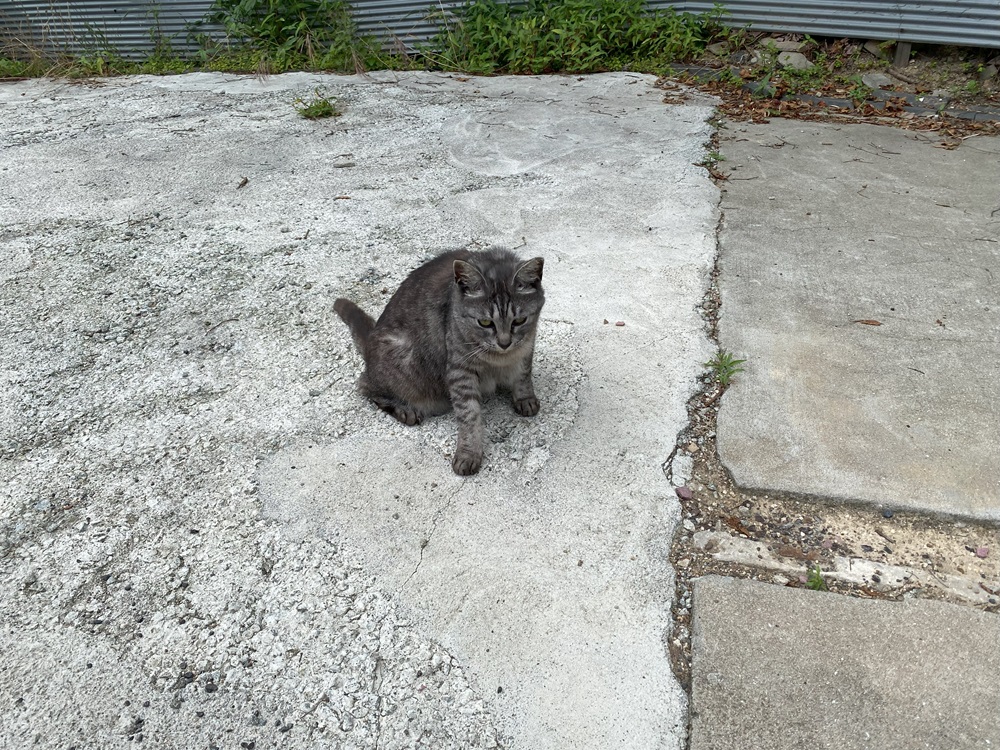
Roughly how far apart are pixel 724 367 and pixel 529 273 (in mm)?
1056

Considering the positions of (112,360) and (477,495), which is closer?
(477,495)

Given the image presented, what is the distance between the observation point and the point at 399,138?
A: 5836mm

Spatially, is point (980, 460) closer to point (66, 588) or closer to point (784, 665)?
point (784, 665)

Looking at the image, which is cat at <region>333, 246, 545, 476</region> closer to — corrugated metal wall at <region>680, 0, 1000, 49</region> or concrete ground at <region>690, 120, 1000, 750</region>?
concrete ground at <region>690, 120, 1000, 750</region>

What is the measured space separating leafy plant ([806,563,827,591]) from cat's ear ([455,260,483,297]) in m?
1.51

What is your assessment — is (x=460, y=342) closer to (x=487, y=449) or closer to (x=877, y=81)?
(x=487, y=449)

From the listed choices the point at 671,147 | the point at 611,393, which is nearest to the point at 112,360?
the point at 611,393

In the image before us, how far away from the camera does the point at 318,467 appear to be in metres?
2.83

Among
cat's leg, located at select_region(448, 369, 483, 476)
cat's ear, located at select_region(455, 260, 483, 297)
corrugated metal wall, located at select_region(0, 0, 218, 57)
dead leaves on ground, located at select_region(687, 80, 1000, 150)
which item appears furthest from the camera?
corrugated metal wall, located at select_region(0, 0, 218, 57)

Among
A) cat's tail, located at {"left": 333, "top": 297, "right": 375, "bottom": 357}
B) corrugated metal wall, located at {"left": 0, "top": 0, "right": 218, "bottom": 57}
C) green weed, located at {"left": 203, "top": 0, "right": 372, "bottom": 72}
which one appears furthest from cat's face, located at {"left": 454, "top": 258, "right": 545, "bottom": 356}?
corrugated metal wall, located at {"left": 0, "top": 0, "right": 218, "bottom": 57}

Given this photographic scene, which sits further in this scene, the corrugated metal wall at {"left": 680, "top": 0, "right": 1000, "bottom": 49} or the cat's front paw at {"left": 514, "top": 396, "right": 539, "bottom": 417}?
the corrugated metal wall at {"left": 680, "top": 0, "right": 1000, "bottom": 49}

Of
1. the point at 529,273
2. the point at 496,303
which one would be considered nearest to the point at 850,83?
the point at 529,273

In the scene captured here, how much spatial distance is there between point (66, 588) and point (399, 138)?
14.4 feet

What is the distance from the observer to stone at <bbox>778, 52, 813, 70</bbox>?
6977mm
